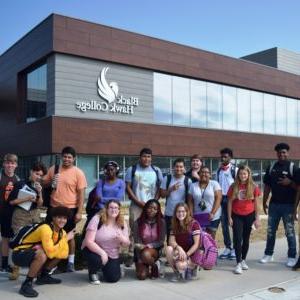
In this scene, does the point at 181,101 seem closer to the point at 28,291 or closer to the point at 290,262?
the point at 290,262

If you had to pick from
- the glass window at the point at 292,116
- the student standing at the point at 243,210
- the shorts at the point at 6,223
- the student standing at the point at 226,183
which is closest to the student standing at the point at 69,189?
the shorts at the point at 6,223

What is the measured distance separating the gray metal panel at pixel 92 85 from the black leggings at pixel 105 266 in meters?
14.5

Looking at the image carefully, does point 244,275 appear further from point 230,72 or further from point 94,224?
point 230,72

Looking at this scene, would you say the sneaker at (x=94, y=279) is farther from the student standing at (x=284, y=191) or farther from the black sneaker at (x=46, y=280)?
the student standing at (x=284, y=191)

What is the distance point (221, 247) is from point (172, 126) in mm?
15230

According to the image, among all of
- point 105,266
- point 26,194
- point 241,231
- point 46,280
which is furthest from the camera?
point 241,231

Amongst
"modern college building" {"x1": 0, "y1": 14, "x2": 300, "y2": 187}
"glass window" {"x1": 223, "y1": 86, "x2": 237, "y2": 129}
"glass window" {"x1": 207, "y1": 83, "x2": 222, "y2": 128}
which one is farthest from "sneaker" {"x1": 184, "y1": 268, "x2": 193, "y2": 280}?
"glass window" {"x1": 223, "y1": 86, "x2": 237, "y2": 129}

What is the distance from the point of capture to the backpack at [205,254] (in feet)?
20.4

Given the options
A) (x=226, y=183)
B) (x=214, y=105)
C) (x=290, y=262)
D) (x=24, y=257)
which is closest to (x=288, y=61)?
(x=214, y=105)

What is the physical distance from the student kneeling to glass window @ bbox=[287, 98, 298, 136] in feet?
93.4

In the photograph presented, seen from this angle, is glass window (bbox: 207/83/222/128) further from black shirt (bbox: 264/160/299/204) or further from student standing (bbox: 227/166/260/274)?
student standing (bbox: 227/166/260/274)

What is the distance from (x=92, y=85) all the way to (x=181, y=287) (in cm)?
1592

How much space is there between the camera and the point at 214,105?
86.7 feet

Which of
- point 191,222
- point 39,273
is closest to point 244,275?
point 191,222
